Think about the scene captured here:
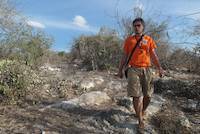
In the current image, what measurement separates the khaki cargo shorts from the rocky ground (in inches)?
23.8

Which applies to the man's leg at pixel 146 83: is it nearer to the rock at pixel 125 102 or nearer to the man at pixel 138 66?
the man at pixel 138 66

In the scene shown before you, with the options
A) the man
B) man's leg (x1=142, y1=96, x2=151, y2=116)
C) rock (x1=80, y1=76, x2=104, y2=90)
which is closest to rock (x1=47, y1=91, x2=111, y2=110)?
rock (x1=80, y1=76, x2=104, y2=90)

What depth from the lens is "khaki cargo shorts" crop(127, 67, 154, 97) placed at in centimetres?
704

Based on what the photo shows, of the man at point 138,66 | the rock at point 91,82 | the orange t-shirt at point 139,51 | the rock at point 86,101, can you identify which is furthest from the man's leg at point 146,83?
the rock at point 91,82

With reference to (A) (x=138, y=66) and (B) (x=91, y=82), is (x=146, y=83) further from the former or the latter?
(B) (x=91, y=82)

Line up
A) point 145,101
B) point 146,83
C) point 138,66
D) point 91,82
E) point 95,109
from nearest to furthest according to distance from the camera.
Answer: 1. point 138,66
2. point 146,83
3. point 145,101
4. point 95,109
5. point 91,82

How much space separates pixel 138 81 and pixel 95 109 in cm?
140

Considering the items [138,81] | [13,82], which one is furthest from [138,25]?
[13,82]

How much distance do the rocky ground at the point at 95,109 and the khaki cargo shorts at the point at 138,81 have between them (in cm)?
61

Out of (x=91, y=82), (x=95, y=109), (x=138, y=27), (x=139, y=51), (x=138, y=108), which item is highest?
(x=138, y=27)

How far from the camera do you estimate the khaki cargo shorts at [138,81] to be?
7043mm

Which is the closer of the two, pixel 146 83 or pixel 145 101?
pixel 146 83

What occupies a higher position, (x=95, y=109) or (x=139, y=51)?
(x=139, y=51)

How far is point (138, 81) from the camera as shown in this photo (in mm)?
7105
